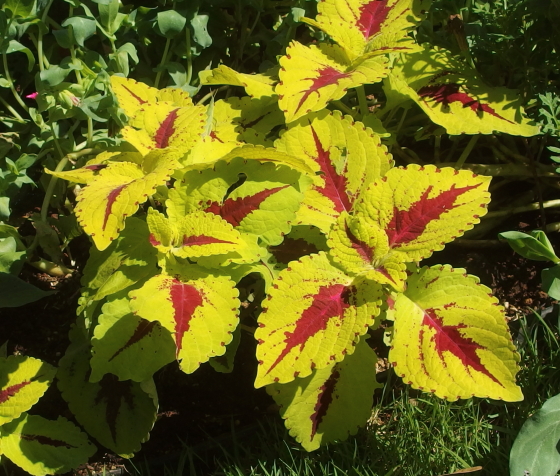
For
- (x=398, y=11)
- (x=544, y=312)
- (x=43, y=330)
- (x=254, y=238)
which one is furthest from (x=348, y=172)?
(x=43, y=330)

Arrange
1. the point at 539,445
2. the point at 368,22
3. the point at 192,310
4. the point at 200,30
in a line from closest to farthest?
the point at 192,310
the point at 539,445
the point at 368,22
the point at 200,30

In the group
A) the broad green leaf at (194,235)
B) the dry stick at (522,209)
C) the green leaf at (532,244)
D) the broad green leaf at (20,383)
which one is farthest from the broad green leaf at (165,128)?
the dry stick at (522,209)

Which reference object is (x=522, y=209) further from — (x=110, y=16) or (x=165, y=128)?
(x=110, y=16)

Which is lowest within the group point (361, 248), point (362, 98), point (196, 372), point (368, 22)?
point (196, 372)

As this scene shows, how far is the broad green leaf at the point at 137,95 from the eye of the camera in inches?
50.9

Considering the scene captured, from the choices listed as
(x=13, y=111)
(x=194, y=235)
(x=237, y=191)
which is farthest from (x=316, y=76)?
(x=13, y=111)

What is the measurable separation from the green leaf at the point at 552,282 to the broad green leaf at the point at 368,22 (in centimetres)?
50

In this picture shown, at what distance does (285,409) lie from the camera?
1198 mm

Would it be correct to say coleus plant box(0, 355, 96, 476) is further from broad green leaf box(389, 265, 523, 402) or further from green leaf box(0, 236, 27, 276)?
broad green leaf box(389, 265, 523, 402)

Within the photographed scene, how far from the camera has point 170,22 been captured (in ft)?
4.75

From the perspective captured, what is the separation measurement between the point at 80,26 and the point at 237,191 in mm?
523

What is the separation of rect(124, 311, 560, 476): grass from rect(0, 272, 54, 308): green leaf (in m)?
0.37

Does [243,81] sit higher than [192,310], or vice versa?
[243,81]

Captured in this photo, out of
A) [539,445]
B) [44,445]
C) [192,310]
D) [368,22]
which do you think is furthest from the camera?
[368,22]
